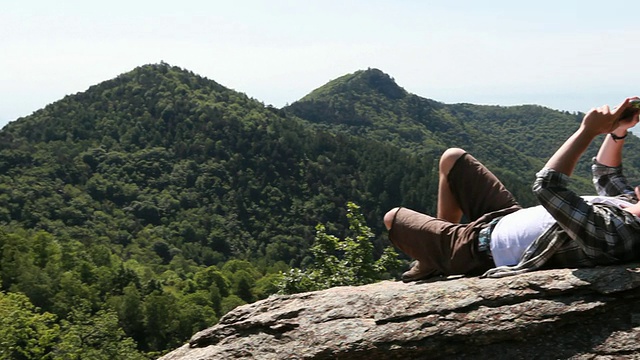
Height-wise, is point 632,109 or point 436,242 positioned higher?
point 632,109

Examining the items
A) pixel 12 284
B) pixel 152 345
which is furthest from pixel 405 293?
pixel 152 345

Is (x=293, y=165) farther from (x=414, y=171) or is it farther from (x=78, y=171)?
(x=78, y=171)

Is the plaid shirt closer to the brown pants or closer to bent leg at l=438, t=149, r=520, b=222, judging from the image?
the brown pants

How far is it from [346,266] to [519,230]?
37.9 feet

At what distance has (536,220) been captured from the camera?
17.0ft

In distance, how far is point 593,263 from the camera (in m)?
4.98

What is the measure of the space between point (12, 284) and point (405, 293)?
187 ft

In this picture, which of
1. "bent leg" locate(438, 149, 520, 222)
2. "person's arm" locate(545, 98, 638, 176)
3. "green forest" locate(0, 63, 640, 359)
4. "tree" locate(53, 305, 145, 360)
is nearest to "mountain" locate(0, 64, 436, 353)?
"green forest" locate(0, 63, 640, 359)

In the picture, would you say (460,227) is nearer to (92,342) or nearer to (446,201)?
(446,201)

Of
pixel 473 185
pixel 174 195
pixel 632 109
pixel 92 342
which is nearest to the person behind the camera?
pixel 632 109

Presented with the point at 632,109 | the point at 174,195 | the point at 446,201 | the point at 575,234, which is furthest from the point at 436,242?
the point at 174,195

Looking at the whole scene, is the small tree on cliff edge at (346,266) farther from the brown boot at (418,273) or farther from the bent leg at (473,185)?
the bent leg at (473,185)

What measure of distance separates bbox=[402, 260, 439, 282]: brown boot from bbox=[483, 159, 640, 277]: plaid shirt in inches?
29.0

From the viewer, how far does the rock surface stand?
15.1ft
